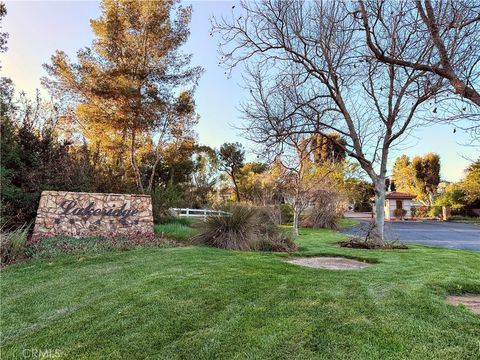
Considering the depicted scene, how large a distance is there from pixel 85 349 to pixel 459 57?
459 cm

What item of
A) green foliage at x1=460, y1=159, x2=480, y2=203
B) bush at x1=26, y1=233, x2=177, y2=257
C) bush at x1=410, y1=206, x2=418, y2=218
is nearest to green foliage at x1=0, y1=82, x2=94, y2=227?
bush at x1=26, y1=233, x2=177, y2=257

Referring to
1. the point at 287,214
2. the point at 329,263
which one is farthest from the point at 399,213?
the point at 329,263

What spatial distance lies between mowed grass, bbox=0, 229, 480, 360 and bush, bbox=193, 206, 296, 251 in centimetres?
287

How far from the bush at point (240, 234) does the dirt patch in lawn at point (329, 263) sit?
4.62 ft

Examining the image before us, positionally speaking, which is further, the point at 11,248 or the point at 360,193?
the point at 360,193

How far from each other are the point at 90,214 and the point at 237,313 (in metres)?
7.56

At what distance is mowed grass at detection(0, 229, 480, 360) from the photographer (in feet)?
7.59

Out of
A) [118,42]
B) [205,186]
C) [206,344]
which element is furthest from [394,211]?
[206,344]

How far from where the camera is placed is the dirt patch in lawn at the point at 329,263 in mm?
5680

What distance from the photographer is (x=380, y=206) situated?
993 centimetres

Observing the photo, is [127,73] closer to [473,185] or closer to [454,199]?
[473,185]

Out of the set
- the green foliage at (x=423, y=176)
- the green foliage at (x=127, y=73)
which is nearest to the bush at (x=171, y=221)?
the green foliage at (x=127, y=73)

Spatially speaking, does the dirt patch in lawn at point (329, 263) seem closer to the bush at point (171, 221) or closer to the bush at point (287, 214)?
the bush at point (171, 221)

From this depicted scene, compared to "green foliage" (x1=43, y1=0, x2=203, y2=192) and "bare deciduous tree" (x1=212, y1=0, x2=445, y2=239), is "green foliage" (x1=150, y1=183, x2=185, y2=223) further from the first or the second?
"bare deciduous tree" (x1=212, y1=0, x2=445, y2=239)
